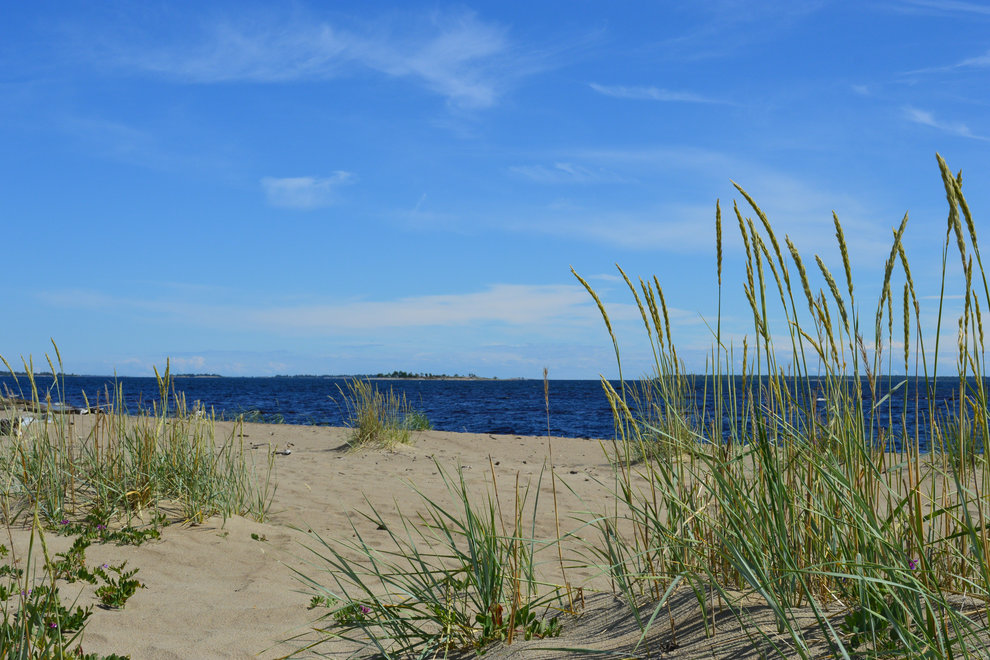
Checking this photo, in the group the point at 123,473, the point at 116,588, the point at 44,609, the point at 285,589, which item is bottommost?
the point at 285,589

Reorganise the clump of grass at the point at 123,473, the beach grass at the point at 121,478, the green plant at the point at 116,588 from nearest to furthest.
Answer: the green plant at the point at 116,588 → the beach grass at the point at 121,478 → the clump of grass at the point at 123,473

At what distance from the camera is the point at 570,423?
18.5m

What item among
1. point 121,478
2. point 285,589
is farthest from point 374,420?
point 285,589

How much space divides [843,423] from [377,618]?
4.95 ft

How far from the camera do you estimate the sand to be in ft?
6.33

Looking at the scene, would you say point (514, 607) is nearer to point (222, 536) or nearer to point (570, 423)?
point (222, 536)

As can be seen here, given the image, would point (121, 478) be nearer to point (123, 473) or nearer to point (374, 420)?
point (123, 473)

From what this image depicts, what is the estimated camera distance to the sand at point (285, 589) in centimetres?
193

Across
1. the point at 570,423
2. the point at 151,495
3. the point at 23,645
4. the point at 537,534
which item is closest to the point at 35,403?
the point at 151,495

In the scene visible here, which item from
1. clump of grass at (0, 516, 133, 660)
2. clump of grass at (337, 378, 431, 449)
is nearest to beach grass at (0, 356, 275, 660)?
clump of grass at (0, 516, 133, 660)

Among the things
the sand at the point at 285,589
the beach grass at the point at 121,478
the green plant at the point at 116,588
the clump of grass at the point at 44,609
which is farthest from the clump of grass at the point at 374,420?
the green plant at the point at 116,588

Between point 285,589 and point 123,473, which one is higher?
point 123,473

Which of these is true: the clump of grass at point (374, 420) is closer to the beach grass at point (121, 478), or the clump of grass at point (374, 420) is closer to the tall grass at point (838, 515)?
the beach grass at point (121, 478)

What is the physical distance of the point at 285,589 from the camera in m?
3.41
